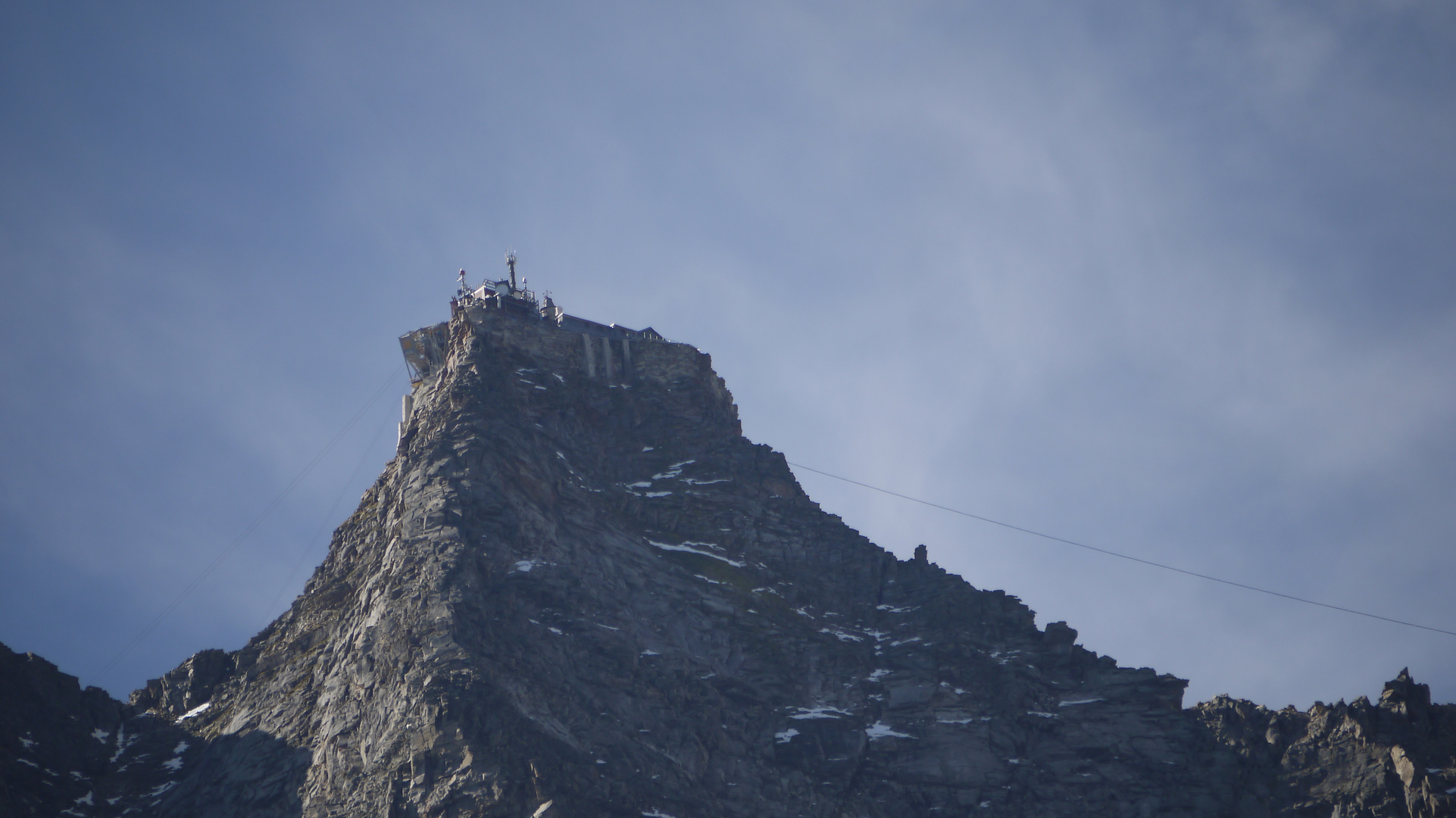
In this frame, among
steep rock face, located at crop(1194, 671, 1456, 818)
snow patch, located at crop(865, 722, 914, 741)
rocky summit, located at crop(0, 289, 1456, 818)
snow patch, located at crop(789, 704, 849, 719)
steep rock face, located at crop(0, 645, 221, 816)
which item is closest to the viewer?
rocky summit, located at crop(0, 289, 1456, 818)

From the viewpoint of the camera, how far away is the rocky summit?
11238 centimetres

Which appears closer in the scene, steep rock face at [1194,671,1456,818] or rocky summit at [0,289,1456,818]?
rocky summit at [0,289,1456,818]

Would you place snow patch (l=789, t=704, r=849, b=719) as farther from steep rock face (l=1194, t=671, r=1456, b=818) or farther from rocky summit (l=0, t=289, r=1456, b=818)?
steep rock face (l=1194, t=671, r=1456, b=818)

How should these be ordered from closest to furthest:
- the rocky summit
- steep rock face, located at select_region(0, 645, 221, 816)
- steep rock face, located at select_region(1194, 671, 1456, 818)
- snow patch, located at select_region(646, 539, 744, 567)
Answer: the rocky summit, steep rock face, located at select_region(1194, 671, 1456, 818), steep rock face, located at select_region(0, 645, 221, 816), snow patch, located at select_region(646, 539, 744, 567)

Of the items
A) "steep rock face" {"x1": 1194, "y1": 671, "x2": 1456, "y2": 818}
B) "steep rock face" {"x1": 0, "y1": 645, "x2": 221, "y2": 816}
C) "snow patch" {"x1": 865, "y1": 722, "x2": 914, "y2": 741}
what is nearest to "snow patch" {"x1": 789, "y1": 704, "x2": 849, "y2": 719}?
"snow patch" {"x1": 865, "y1": 722, "x2": 914, "y2": 741}

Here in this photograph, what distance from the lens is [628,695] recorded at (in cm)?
11919

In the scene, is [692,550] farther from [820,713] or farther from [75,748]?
[75,748]

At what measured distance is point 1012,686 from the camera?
129 metres

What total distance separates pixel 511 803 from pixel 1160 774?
5152 centimetres

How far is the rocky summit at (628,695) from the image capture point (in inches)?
4424

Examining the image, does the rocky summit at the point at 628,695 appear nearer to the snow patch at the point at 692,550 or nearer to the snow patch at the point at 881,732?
the snow patch at the point at 881,732

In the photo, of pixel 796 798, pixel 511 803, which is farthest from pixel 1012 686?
pixel 511 803

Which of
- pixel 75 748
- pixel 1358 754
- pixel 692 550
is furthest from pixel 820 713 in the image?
pixel 75 748

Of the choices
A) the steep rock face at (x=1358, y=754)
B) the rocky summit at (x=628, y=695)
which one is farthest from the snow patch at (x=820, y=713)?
the steep rock face at (x=1358, y=754)
